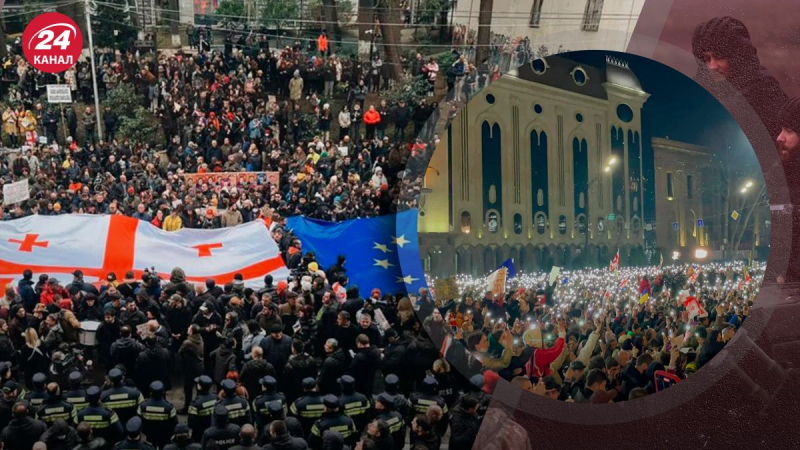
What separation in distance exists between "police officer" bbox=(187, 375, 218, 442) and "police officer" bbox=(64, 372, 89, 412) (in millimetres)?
908

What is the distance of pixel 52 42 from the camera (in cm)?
1153

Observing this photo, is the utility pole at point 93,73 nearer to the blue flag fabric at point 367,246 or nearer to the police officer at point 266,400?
the blue flag fabric at point 367,246

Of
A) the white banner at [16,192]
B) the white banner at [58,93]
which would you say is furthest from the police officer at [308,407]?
the white banner at [58,93]

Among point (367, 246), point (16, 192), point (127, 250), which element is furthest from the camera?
point (16, 192)

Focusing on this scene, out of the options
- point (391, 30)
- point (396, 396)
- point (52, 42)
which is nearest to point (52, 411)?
point (396, 396)

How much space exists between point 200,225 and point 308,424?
4.24 meters

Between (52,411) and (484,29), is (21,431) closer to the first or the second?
(52,411)

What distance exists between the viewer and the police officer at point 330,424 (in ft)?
21.8

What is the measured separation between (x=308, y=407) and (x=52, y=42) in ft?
23.8

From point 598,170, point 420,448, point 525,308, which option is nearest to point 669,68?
point 598,170

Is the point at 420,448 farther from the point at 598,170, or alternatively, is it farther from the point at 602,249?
→ the point at 598,170

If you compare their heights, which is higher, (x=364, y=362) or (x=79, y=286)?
(x=79, y=286)

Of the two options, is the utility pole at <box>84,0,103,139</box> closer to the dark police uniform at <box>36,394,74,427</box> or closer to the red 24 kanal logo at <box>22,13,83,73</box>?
the red 24 kanal logo at <box>22,13,83,73</box>

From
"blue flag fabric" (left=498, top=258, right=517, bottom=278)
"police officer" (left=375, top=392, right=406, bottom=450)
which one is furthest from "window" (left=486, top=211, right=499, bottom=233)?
"police officer" (left=375, top=392, right=406, bottom=450)
